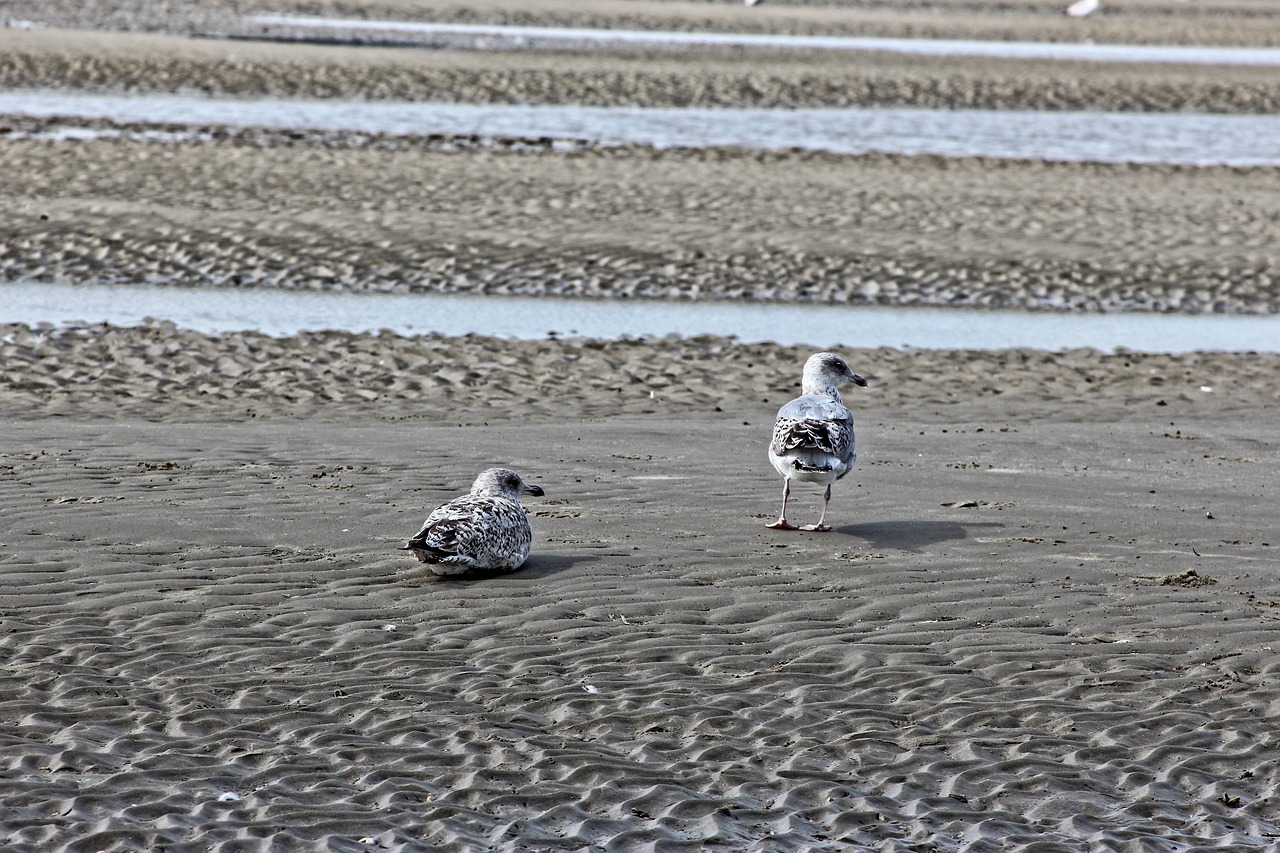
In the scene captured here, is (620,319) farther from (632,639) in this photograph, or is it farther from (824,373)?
(632,639)

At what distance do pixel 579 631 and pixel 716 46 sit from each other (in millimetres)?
40500

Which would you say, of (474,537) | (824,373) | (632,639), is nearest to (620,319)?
Answer: (824,373)

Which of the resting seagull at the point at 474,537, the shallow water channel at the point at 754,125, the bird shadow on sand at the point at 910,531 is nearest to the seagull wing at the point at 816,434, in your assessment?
the bird shadow on sand at the point at 910,531

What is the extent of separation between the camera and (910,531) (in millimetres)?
9664

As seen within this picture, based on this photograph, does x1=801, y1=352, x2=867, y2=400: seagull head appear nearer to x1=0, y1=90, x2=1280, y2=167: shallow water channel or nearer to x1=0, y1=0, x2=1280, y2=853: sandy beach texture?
x1=0, y1=0, x2=1280, y2=853: sandy beach texture

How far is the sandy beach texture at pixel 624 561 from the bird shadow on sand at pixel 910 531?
60 mm

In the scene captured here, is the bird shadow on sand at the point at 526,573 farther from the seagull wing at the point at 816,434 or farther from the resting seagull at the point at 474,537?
the seagull wing at the point at 816,434

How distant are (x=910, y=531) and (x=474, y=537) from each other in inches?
123

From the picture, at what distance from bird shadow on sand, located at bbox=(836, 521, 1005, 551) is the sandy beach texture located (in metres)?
0.06

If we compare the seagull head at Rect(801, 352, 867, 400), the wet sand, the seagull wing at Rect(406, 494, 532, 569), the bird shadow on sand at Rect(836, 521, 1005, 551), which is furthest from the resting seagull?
the seagull head at Rect(801, 352, 867, 400)

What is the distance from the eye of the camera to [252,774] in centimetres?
618

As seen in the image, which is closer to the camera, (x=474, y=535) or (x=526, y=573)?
(x=474, y=535)

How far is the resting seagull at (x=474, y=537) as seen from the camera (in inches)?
324

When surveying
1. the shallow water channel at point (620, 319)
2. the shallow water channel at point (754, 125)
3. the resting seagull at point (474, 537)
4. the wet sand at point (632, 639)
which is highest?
the shallow water channel at point (754, 125)
